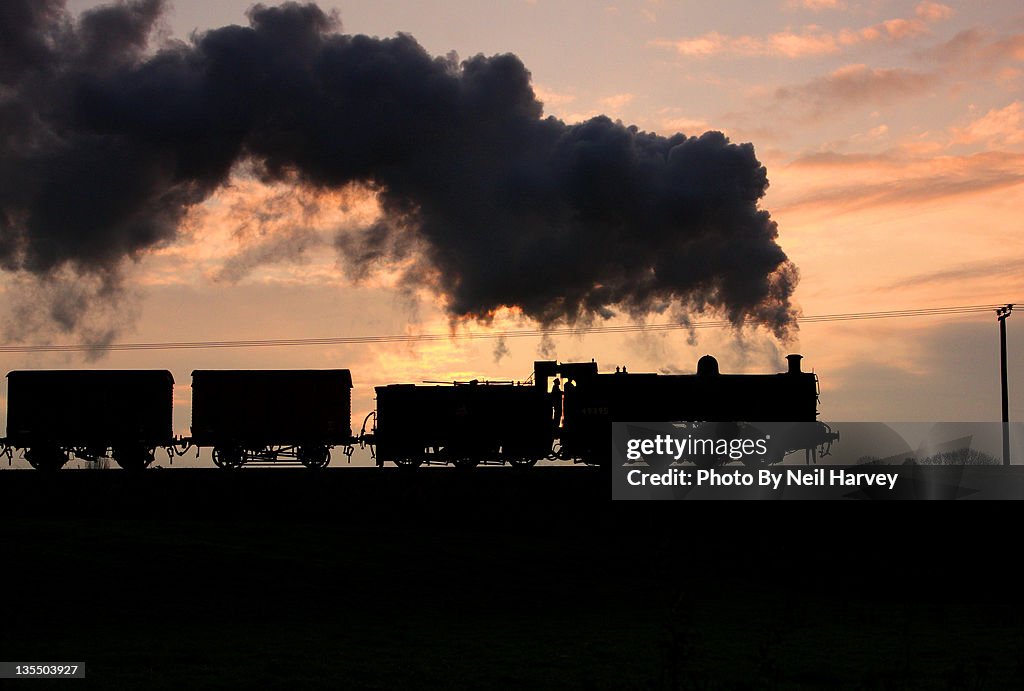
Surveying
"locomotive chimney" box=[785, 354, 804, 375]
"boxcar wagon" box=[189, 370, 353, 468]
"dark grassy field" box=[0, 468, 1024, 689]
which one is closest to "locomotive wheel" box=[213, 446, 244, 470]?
"boxcar wagon" box=[189, 370, 353, 468]

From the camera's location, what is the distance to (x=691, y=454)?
37031 mm

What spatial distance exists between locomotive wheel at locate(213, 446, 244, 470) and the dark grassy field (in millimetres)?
10177

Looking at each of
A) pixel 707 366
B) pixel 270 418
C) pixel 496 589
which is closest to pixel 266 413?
pixel 270 418

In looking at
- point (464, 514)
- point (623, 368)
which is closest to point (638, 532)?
point (464, 514)

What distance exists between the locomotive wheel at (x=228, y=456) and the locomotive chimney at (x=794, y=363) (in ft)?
Answer: 72.0

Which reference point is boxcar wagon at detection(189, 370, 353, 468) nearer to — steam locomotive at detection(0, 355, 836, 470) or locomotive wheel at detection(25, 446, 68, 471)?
steam locomotive at detection(0, 355, 836, 470)

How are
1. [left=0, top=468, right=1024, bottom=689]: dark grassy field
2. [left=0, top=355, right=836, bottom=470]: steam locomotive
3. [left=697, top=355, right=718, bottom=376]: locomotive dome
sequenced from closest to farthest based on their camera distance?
[left=0, top=468, right=1024, bottom=689]: dark grassy field < [left=697, top=355, right=718, bottom=376]: locomotive dome < [left=0, top=355, right=836, bottom=470]: steam locomotive

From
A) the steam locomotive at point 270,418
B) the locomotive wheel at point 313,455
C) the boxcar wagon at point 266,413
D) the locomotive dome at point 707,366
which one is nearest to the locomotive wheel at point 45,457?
the steam locomotive at point 270,418

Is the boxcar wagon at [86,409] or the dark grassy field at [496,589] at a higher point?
the boxcar wagon at [86,409]

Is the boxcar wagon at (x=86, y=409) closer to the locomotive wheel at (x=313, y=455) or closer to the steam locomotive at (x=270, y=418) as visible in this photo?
the steam locomotive at (x=270, y=418)

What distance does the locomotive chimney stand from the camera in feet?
126

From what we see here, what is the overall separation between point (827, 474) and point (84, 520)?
71.7ft

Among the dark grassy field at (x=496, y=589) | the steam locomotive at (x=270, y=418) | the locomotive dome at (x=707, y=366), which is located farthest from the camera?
the steam locomotive at (x=270, y=418)

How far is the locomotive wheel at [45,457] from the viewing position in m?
44.3
